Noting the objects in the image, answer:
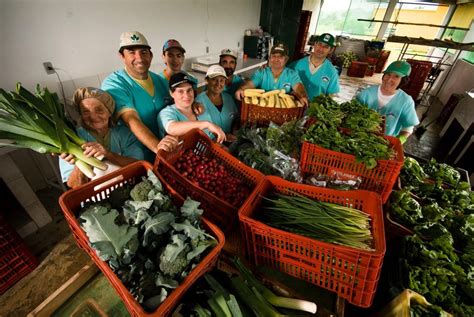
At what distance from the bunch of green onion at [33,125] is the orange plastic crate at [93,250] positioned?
0.39m

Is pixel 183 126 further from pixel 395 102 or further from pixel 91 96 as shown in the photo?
pixel 395 102

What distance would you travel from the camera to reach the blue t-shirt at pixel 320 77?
3.03 metres

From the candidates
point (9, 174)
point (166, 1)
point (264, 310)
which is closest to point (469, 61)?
point (166, 1)

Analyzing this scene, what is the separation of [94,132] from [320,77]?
280 centimetres

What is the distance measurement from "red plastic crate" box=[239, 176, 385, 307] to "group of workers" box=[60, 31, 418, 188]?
749mm

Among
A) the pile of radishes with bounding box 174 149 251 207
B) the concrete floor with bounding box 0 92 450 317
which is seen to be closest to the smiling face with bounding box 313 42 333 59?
the pile of radishes with bounding box 174 149 251 207

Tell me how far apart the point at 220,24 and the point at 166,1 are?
5.54 ft

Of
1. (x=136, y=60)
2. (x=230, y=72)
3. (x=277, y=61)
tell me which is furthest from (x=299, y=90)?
(x=136, y=60)

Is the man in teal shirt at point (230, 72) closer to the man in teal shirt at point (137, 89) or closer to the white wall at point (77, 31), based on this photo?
the man in teal shirt at point (137, 89)

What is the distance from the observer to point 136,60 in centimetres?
198

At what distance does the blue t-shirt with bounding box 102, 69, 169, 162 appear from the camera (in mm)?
1802

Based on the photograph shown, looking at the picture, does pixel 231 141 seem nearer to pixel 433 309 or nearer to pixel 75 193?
pixel 75 193

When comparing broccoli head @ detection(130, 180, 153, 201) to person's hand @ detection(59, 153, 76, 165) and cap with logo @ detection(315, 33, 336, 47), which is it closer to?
person's hand @ detection(59, 153, 76, 165)

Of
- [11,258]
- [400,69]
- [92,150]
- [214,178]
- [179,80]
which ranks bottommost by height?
[11,258]
